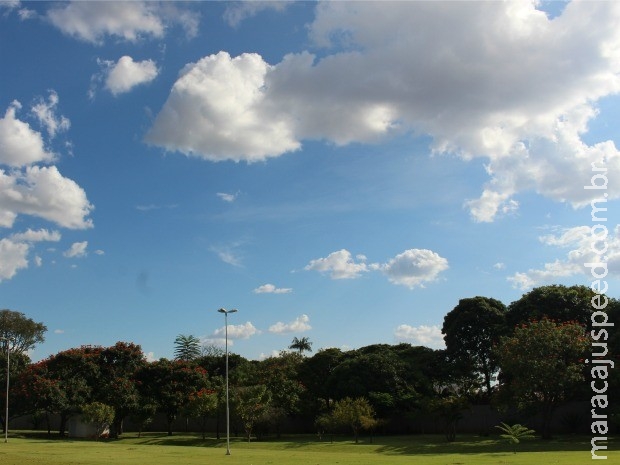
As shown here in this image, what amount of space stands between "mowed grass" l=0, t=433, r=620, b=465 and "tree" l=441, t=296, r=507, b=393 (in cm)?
1087

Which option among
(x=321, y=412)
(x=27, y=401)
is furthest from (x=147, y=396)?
(x=321, y=412)

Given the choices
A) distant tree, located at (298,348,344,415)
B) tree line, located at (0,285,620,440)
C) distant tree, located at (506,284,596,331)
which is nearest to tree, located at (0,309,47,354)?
tree line, located at (0,285,620,440)

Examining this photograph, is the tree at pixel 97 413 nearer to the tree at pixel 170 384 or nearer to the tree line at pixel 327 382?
the tree line at pixel 327 382

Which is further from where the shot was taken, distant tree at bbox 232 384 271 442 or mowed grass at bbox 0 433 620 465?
distant tree at bbox 232 384 271 442

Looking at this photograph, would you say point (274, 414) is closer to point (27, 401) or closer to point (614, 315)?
point (27, 401)

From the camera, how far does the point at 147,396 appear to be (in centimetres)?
5675

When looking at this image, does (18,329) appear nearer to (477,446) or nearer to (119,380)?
(119,380)

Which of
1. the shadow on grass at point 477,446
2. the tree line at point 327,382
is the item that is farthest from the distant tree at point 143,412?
the shadow on grass at point 477,446

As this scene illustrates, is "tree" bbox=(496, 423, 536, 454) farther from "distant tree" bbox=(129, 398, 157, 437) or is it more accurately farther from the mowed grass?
"distant tree" bbox=(129, 398, 157, 437)

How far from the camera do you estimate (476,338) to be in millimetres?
58375

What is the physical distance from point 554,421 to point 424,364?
13264 mm

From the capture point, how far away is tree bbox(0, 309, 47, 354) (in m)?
87.6

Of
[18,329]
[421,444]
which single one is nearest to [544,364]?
[421,444]

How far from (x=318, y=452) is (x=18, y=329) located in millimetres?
65261
